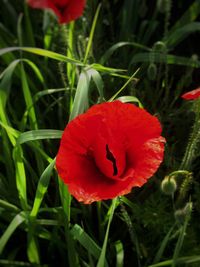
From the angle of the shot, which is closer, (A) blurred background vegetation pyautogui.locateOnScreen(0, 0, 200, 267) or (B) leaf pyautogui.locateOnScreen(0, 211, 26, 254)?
(B) leaf pyautogui.locateOnScreen(0, 211, 26, 254)

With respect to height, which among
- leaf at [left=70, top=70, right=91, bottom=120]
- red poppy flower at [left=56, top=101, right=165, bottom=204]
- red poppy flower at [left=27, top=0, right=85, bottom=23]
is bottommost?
red poppy flower at [left=56, top=101, right=165, bottom=204]

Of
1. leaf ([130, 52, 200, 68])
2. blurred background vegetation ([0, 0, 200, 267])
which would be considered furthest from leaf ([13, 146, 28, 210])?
leaf ([130, 52, 200, 68])

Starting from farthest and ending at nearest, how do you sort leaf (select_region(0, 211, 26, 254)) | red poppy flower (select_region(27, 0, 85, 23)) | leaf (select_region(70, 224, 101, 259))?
red poppy flower (select_region(27, 0, 85, 23))
leaf (select_region(70, 224, 101, 259))
leaf (select_region(0, 211, 26, 254))

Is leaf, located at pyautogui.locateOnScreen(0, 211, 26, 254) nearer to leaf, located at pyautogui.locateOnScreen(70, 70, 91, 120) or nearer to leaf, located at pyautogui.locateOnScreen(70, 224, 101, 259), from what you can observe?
leaf, located at pyautogui.locateOnScreen(70, 224, 101, 259)

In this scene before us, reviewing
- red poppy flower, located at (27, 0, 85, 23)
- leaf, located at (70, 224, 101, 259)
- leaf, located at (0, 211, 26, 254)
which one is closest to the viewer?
leaf, located at (0, 211, 26, 254)

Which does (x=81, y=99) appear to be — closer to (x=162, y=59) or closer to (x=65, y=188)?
(x=65, y=188)

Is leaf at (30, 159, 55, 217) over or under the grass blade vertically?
under

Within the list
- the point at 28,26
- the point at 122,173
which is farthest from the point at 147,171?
the point at 28,26
